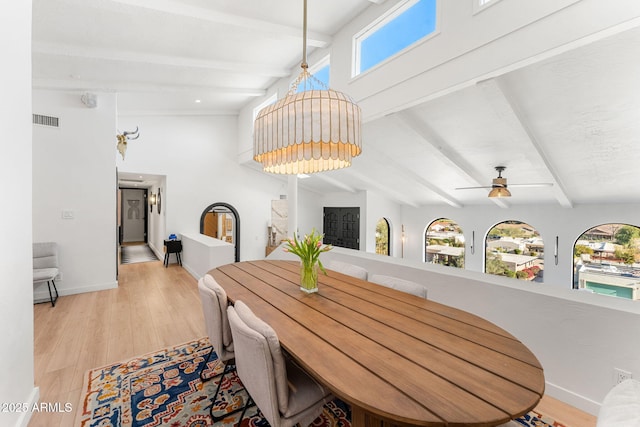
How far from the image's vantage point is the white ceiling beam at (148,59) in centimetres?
335

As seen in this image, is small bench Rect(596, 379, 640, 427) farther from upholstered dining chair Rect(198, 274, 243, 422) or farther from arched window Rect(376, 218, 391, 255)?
arched window Rect(376, 218, 391, 255)

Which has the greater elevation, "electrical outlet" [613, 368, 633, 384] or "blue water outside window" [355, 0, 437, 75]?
"blue water outside window" [355, 0, 437, 75]

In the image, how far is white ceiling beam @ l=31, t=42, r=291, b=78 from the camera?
3352mm

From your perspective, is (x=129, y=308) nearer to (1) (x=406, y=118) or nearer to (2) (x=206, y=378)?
(2) (x=206, y=378)

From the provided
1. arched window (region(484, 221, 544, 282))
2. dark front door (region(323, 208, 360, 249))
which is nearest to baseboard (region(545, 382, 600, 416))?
arched window (region(484, 221, 544, 282))

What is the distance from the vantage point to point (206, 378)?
7.02 ft

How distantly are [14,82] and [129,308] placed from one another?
9.76 ft

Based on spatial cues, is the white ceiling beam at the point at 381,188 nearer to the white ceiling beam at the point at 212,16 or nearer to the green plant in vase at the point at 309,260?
the white ceiling beam at the point at 212,16

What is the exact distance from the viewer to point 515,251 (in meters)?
6.50

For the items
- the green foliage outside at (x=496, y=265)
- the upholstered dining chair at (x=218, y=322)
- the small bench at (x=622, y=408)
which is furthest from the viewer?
the green foliage outside at (x=496, y=265)

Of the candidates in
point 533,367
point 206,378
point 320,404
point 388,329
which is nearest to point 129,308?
point 206,378

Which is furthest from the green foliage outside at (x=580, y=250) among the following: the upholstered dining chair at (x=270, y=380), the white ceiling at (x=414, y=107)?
the upholstered dining chair at (x=270, y=380)

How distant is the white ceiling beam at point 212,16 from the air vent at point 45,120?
202cm

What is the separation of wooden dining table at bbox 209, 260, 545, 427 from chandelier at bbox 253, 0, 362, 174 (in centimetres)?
102
